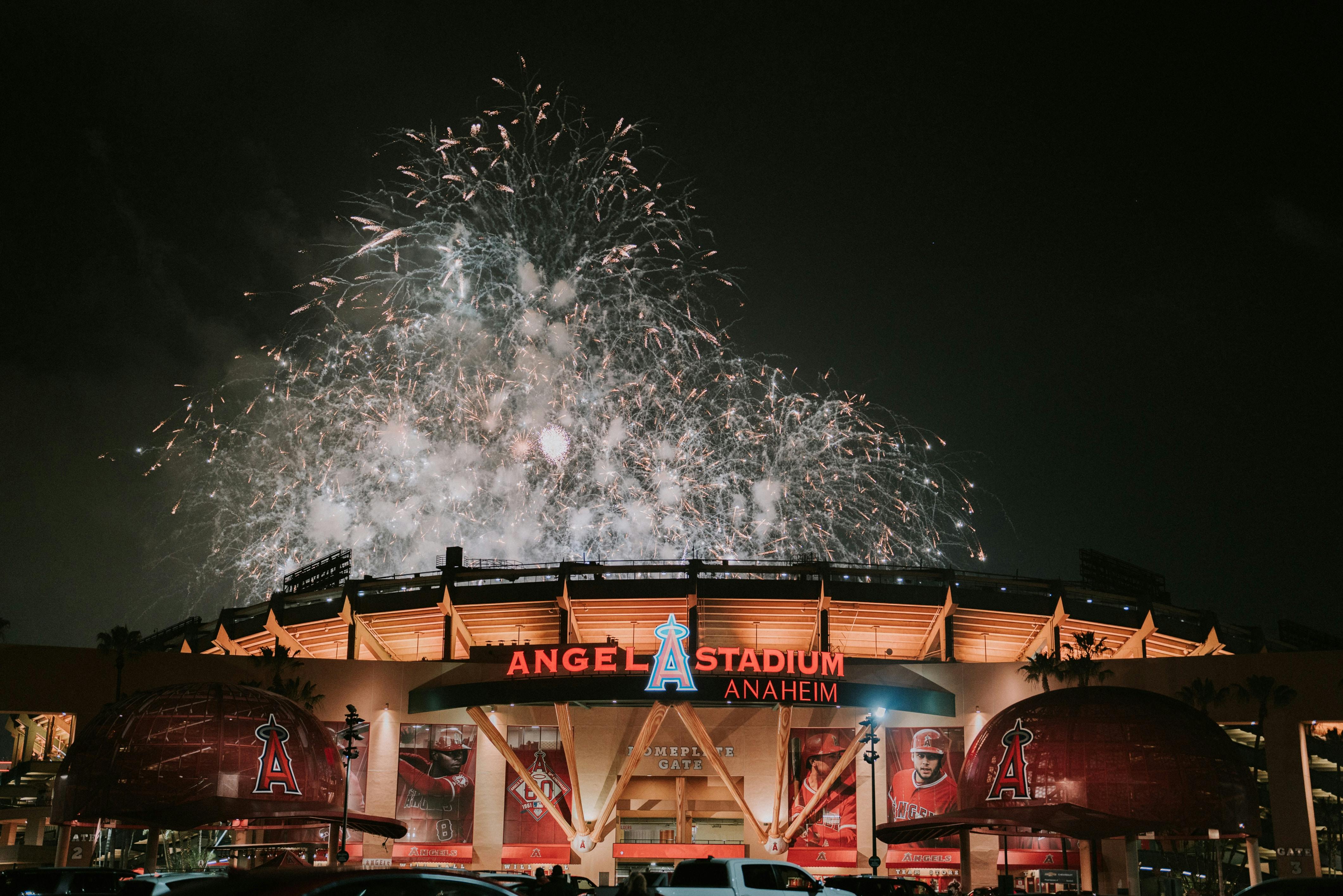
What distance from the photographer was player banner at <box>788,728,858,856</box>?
179ft

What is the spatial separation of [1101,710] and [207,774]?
28.4 m

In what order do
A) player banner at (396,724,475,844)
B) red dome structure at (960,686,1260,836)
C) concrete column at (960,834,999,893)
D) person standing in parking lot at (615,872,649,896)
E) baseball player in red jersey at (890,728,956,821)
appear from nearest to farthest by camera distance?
person standing in parking lot at (615,872,649,896) < red dome structure at (960,686,1260,836) < concrete column at (960,834,999,893) < baseball player in red jersey at (890,728,956,821) < player banner at (396,724,475,844)

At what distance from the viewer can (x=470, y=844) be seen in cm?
5466

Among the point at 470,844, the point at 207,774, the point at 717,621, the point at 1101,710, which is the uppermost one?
the point at 717,621

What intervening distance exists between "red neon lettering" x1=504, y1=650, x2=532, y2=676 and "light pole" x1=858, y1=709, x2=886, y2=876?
50.3ft

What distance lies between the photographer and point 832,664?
5231cm

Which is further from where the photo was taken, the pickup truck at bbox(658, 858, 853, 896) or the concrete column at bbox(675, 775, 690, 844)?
the concrete column at bbox(675, 775, 690, 844)

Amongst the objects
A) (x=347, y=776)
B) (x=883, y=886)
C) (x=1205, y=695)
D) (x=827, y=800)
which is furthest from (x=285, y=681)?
(x=1205, y=695)

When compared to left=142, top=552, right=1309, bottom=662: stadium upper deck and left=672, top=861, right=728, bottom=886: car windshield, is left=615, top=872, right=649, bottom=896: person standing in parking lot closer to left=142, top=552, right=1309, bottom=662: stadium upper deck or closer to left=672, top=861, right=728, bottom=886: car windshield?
left=672, top=861, right=728, bottom=886: car windshield

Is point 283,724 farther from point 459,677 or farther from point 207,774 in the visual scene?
point 459,677

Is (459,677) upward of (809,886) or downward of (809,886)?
upward

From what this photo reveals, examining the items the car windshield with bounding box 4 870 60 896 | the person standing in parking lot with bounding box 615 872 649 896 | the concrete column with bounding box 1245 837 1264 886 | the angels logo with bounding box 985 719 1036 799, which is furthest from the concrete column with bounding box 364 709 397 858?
the person standing in parking lot with bounding box 615 872 649 896

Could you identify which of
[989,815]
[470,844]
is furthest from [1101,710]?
[470,844]

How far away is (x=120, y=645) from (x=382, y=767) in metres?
14.1
